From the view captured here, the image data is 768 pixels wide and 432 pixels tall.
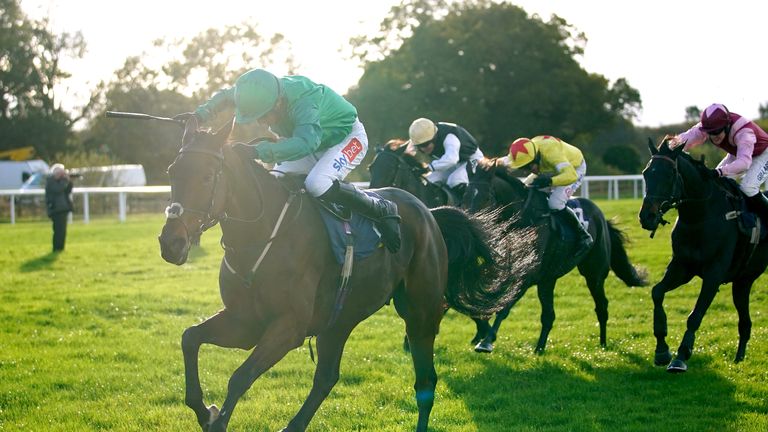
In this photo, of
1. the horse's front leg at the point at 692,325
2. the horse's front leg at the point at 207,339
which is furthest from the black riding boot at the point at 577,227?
the horse's front leg at the point at 207,339

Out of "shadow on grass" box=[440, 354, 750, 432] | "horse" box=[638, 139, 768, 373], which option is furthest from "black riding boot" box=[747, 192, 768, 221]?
"shadow on grass" box=[440, 354, 750, 432]

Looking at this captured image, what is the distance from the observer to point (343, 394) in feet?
21.0

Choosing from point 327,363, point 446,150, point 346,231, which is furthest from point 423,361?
point 446,150

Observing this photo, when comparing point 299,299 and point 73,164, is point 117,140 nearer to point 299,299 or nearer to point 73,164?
point 73,164

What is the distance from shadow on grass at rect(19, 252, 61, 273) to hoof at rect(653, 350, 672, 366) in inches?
423

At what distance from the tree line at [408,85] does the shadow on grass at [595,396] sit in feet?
93.4

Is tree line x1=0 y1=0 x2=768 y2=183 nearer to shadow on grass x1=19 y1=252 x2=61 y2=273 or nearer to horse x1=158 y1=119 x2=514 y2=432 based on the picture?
shadow on grass x1=19 y1=252 x2=61 y2=273

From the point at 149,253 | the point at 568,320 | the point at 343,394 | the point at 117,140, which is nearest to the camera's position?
the point at 343,394

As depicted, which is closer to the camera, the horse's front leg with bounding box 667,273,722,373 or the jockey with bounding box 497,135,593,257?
the horse's front leg with bounding box 667,273,722,373

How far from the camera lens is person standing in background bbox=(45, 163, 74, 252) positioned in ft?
55.2

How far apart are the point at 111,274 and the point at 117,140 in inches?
1348

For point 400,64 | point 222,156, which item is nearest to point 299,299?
point 222,156

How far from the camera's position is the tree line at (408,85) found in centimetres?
4003

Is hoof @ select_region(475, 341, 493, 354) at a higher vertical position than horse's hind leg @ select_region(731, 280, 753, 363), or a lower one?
lower
